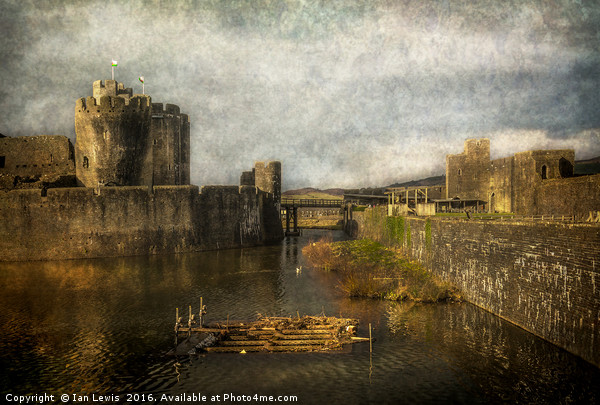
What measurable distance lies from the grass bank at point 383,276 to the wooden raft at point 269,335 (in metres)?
4.78

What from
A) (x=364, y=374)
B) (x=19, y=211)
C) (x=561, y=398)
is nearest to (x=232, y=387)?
(x=364, y=374)

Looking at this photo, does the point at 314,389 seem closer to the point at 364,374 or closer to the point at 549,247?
the point at 364,374

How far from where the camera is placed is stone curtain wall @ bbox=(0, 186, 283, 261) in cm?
3269

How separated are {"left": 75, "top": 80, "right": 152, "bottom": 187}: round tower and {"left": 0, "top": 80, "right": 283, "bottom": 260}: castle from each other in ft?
0.28

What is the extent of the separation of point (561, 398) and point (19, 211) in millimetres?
34753

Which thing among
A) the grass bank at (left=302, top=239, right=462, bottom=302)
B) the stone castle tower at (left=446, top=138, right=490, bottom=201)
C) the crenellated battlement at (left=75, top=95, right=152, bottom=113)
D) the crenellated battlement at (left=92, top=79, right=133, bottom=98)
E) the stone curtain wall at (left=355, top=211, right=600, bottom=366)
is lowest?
the grass bank at (left=302, top=239, right=462, bottom=302)

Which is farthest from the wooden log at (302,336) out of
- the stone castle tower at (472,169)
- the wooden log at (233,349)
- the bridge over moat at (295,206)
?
the bridge over moat at (295,206)

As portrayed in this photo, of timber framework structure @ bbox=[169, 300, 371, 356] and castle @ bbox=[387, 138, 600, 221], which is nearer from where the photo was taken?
timber framework structure @ bbox=[169, 300, 371, 356]

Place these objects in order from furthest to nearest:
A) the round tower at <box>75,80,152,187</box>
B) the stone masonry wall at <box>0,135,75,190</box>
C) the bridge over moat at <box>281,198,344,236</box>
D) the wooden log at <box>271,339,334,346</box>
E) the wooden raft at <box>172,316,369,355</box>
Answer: the bridge over moat at <box>281,198,344,236</box> < the stone masonry wall at <box>0,135,75,190</box> < the round tower at <box>75,80,152,187</box> < the wooden log at <box>271,339,334,346</box> < the wooden raft at <box>172,316,369,355</box>

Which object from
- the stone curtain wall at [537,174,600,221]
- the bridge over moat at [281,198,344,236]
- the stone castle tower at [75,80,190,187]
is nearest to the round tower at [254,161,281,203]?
the bridge over moat at [281,198,344,236]

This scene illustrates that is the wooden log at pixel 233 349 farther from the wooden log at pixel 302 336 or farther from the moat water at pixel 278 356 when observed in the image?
the wooden log at pixel 302 336

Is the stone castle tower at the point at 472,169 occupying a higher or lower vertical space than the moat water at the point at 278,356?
higher

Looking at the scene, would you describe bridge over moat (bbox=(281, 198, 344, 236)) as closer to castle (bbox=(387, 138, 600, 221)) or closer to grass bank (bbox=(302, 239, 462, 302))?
castle (bbox=(387, 138, 600, 221))

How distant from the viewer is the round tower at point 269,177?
4866cm
